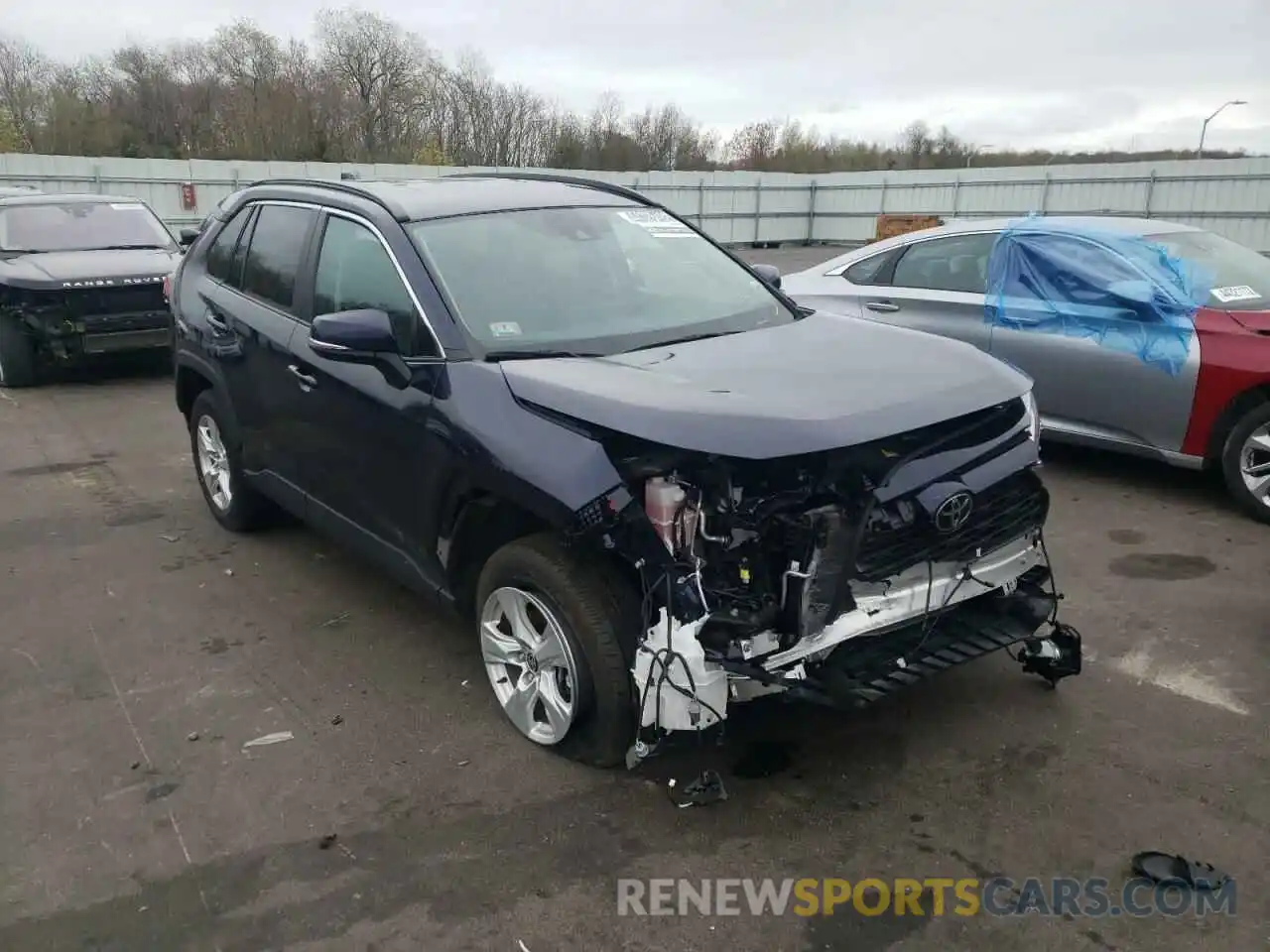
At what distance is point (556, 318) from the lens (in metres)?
3.70

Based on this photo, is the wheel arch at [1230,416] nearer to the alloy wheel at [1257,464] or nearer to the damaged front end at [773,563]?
the alloy wheel at [1257,464]

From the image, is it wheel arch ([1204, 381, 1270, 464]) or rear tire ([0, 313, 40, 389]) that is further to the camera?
rear tire ([0, 313, 40, 389])

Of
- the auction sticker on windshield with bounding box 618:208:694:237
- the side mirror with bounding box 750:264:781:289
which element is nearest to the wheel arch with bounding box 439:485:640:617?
the auction sticker on windshield with bounding box 618:208:694:237

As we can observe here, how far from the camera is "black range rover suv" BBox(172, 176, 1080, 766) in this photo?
2.84 m

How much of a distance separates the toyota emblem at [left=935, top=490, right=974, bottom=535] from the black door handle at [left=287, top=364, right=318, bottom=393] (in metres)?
2.58

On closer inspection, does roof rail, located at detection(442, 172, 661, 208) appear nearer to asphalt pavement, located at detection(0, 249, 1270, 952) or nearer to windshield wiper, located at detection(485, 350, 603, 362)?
windshield wiper, located at detection(485, 350, 603, 362)

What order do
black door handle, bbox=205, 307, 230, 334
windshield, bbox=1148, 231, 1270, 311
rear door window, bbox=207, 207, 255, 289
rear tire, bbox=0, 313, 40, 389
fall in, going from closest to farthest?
black door handle, bbox=205, 307, 230, 334 < rear door window, bbox=207, 207, 255, 289 < windshield, bbox=1148, 231, 1270, 311 < rear tire, bbox=0, 313, 40, 389

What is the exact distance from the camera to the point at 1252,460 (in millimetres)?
5504

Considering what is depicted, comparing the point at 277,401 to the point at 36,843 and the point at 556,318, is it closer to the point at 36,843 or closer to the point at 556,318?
the point at 556,318

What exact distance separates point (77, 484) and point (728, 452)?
5.64 m

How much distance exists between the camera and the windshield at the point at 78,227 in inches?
396

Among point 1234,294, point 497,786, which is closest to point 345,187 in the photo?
point 497,786

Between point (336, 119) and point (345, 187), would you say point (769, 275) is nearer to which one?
point (345, 187)

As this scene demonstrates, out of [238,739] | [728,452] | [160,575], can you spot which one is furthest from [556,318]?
[160,575]
